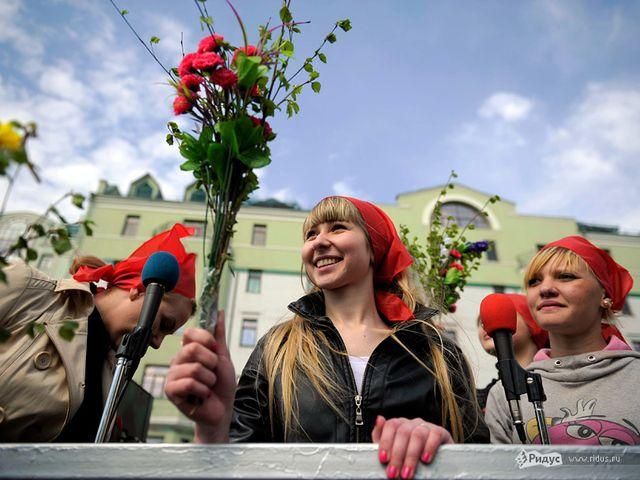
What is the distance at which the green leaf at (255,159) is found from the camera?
4.11 ft

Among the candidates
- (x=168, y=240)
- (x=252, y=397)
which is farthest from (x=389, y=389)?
(x=168, y=240)

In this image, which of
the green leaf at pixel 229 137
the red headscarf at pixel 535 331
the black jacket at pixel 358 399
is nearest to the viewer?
the green leaf at pixel 229 137

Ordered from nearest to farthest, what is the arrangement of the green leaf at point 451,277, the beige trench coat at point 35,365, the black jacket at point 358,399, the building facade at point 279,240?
the black jacket at point 358,399, the beige trench coat at point 35,365, the green leaf at point 451,277, the building facade at point 279,240

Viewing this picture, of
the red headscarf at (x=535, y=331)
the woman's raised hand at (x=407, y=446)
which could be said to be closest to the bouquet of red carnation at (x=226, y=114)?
the woman's raised hand at (x=407, y=446)

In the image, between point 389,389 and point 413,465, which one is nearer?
point 413,465

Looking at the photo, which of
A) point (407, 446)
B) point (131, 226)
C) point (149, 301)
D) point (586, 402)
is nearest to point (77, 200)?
point (149, 301)

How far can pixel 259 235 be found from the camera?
2294cm

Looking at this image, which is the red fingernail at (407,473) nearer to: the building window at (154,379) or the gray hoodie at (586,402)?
the gray hoodie at (586,402)

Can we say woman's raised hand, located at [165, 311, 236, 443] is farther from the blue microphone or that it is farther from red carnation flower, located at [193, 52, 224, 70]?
red carnation flower, located at [193, 52, 224, 70]

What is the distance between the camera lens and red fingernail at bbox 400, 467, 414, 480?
3.15 feet

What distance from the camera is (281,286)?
70.4ft

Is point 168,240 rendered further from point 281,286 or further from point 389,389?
point 281,286

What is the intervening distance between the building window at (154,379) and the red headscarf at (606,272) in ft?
60.3

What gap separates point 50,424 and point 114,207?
22.5 metres
